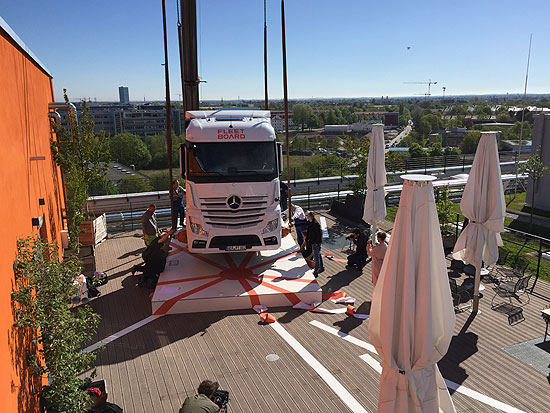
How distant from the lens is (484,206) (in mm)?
9000

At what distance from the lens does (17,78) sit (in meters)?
7.86

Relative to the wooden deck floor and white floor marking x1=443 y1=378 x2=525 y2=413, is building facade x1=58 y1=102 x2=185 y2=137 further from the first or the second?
white floor marking x1=443 y1=378 x2=525 y2=413

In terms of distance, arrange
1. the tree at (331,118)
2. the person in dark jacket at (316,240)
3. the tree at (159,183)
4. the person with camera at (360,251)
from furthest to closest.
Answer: the tree at (331,118) < the tree at (159,183) < the person with camera at (360,251) < the person in dark jacket at (316,240)

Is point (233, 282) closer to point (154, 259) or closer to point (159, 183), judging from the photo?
point (154, 259)

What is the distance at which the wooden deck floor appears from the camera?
266 inches

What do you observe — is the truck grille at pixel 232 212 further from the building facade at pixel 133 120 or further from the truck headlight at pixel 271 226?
the building facade at pixel 133 120

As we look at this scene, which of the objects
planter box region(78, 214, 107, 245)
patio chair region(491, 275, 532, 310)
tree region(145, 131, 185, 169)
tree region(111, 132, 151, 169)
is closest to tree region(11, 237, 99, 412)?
planter box region(78, 214, 107, 245)

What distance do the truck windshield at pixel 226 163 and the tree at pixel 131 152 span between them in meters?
55.4

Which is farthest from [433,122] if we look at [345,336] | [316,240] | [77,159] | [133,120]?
[345,336]

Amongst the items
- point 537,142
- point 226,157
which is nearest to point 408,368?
point 226,157

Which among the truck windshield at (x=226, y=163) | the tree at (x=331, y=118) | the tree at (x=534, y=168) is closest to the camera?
the truck windshield at (x=226, y=163)

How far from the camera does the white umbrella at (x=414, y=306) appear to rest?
4.37 meters

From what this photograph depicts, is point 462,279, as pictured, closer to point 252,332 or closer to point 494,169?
point 494,169

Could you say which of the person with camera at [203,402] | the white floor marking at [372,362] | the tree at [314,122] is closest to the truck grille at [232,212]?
the white floor marking at [372,362]
